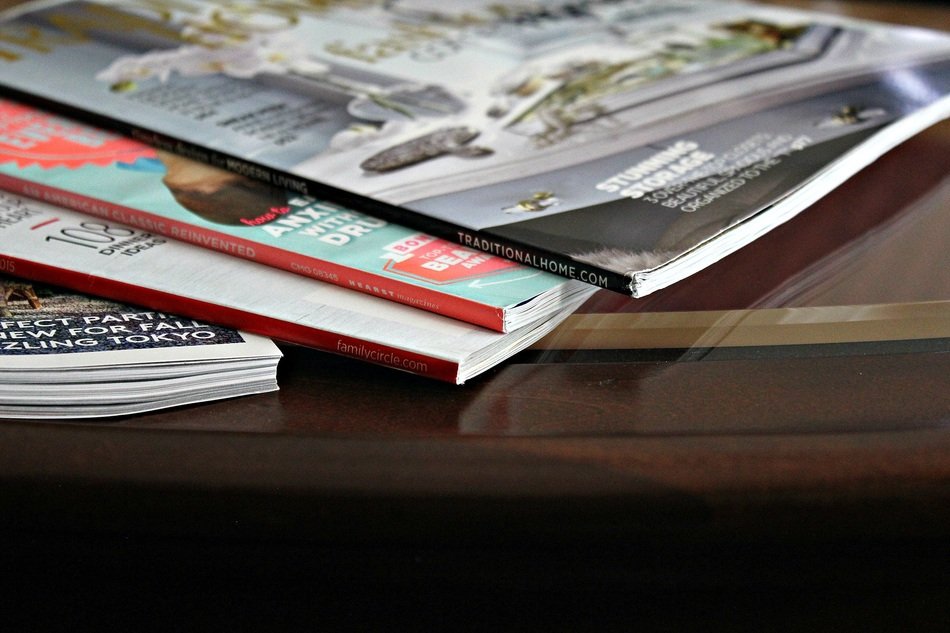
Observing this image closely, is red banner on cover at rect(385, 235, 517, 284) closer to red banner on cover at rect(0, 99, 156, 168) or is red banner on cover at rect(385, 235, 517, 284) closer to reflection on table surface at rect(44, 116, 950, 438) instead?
reflection on table surface at rect(44, 116, 950, 438)

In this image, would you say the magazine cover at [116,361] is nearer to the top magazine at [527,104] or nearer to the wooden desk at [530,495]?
the wooden desk at [530,495]

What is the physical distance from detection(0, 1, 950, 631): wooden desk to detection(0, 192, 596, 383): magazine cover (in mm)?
13

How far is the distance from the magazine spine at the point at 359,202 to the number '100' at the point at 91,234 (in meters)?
0.07

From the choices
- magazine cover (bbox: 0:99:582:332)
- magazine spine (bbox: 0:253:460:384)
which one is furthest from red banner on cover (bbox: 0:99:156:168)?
magazine spine (bbox: 0:253:460:384)

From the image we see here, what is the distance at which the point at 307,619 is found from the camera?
1.26 ft

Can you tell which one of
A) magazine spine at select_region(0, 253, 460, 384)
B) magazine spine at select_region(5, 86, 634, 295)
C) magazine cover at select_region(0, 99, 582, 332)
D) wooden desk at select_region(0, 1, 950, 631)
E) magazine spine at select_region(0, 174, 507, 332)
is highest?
magazine spine at select_region(5, 86, 634, 295)

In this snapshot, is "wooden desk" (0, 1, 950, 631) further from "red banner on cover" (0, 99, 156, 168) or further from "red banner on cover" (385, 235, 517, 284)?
"red banner on cover" (0, 99, 156, 168)

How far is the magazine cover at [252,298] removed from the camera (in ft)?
1.29

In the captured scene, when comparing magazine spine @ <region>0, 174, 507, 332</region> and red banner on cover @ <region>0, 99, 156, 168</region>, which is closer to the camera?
magazine spine @ <region>0, 174, 507, 332</region>

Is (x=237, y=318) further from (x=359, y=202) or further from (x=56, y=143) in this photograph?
(x=56, y=143)

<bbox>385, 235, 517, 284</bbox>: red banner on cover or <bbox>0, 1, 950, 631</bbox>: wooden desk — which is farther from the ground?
<bbox>385, 235, 517, 284</bbox>: red banner on cover

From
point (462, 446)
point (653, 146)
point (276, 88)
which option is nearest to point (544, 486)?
point (462, 446)

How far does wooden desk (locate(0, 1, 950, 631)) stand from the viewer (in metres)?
0.34

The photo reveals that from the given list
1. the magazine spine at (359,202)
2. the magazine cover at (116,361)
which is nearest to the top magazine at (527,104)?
the magazine spine at (359,202)
